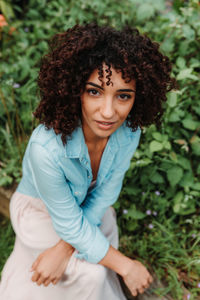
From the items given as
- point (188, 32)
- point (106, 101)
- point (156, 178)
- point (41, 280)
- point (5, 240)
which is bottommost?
point (5, 240)

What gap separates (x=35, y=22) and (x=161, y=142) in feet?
5.59

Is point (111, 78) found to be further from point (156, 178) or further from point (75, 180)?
point (156, 178)

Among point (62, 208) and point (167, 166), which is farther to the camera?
point (167, 166)

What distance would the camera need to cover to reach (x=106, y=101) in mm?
1124

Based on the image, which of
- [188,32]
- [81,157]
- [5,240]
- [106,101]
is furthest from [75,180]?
[188,32]

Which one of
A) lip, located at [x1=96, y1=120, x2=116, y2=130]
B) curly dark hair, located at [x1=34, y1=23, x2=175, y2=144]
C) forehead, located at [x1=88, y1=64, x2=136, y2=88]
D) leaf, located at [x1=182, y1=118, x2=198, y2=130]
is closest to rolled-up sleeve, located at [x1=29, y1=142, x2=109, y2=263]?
curly dark hair, located at [x1=34, y1=23, x2=175, y2=144]

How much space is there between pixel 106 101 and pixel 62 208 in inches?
22.5

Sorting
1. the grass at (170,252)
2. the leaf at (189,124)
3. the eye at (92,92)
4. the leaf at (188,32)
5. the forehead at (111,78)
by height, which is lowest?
the grass at (170,252)

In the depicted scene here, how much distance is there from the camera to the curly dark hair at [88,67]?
3.55 ft

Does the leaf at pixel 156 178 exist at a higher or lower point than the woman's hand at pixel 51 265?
higher

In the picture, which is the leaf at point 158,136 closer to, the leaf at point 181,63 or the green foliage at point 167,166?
the green foliage at point 167,166

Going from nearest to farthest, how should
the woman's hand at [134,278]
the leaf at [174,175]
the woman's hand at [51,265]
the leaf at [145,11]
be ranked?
the woman's hand at [51,265]
the woman's hand at [134,278]
the leaf at [174,175]
the leaf at [145,11]

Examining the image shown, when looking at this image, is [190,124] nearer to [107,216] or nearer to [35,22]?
[107,216]

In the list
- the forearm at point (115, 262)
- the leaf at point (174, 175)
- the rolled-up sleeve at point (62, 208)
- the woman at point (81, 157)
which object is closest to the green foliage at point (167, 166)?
the leaf at point (174, 175)
